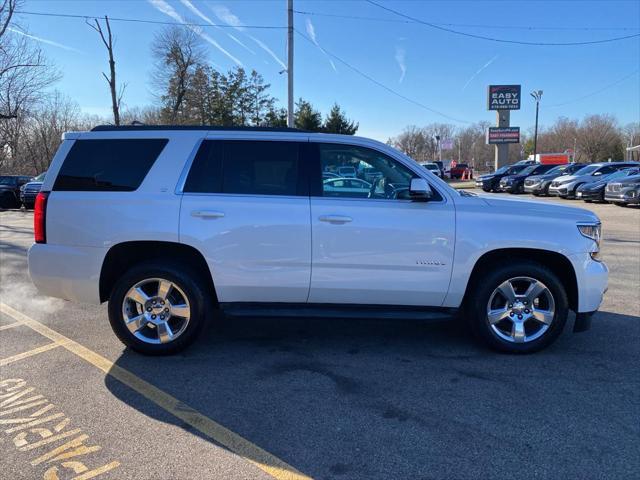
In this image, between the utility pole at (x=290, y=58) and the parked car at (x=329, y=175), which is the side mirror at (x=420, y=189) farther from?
the utility pole at (x=290, y=58)

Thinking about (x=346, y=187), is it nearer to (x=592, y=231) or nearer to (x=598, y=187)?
(x=592, y=231)

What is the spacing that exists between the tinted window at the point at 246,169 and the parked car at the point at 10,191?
78.9ft

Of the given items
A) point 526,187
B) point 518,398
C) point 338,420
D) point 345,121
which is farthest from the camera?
point 345,121

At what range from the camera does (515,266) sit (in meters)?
4.32

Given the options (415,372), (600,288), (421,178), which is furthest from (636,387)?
(421,178)

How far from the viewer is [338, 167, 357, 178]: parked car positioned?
14.6ft

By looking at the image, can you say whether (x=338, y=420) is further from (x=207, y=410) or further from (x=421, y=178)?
(x=421, y=178)

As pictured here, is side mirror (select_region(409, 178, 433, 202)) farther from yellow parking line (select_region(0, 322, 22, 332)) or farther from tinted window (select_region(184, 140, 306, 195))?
yellow parking line (select_region(0, 322, 22, 332))

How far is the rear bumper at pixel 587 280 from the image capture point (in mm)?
4281

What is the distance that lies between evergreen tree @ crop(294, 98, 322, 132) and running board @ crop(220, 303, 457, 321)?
4362cm

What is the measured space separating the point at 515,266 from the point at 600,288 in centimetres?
78

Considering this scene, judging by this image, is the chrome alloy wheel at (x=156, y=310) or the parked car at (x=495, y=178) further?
the parked car at (x=495, y=178)

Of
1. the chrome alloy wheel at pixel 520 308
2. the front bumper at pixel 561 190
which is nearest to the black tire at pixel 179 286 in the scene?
the chrome alloy wheel at pixel 520 308

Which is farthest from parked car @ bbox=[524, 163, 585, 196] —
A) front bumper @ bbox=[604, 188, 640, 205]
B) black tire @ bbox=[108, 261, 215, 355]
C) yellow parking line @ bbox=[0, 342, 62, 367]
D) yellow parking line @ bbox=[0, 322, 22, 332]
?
yellow parking line @ bbox=[0, 342, 62, 367]
